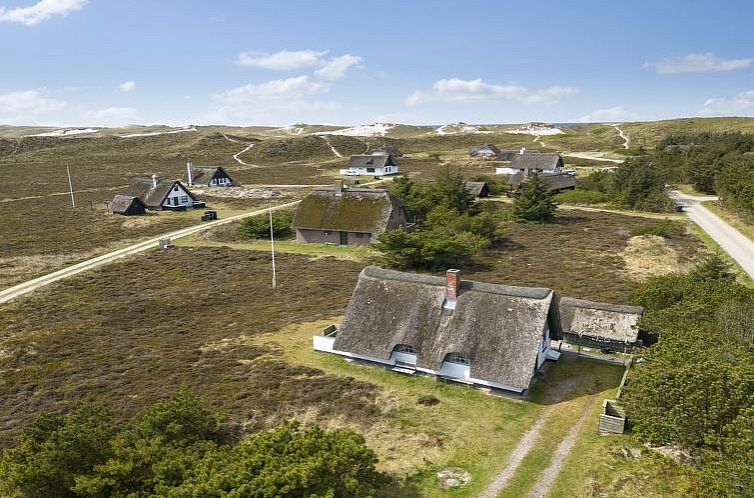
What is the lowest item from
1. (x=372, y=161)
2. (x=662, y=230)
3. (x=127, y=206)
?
(x=662, y=230)

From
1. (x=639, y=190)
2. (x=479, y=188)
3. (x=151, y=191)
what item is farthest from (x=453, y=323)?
(x=151, y=191)

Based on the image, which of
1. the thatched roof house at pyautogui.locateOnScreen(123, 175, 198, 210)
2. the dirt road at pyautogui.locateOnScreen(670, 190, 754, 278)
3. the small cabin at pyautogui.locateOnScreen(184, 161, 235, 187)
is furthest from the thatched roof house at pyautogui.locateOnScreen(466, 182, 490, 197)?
the small cabin at pyautogui.locateOnScreen(184, 161, 235, 187)

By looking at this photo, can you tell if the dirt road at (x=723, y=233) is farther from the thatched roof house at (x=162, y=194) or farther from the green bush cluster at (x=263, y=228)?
the thatched roof house at (x=162, y=194)

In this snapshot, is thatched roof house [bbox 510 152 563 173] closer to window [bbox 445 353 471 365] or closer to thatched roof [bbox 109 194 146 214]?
thatched roof [bbox 109 194 146 214]

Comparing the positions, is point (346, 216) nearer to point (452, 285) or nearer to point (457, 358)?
point (452, 285)

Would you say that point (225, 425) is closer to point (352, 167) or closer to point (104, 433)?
point (104, 433)

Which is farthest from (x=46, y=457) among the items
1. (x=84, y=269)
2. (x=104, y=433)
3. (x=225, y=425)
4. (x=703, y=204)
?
(x=703, y=204)

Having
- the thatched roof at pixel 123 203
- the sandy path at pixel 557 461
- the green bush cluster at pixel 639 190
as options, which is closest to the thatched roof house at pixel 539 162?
the green bush cluster at pixel 639 190
